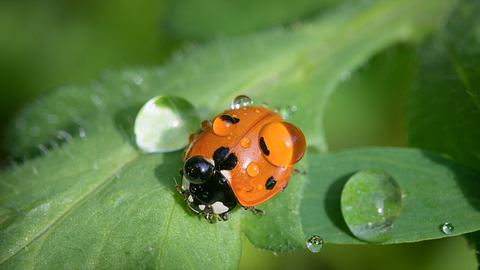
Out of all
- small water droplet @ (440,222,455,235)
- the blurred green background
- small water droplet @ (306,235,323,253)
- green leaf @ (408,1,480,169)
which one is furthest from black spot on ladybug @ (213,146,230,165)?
the blurred green background

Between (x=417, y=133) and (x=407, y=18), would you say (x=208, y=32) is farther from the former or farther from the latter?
(x=417, y=133)

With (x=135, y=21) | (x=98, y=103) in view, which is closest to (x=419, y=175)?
(x=98, y=103)

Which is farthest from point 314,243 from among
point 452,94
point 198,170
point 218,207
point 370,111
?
point 370,111

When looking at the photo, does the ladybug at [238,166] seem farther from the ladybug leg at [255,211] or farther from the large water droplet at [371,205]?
the large water droplet at [371,205]

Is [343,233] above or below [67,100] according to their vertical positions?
below

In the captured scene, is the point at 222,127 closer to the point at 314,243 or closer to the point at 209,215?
the point at 209,215

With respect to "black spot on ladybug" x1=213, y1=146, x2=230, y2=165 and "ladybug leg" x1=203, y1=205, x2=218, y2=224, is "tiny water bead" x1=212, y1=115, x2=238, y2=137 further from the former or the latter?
"ladybug leg" x1=203, y1=205, x2=218, y2=224
